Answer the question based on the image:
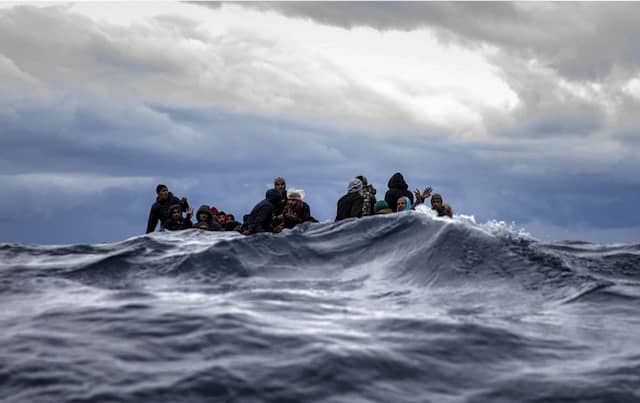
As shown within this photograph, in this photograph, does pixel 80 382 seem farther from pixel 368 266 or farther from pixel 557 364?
pixel 368 266

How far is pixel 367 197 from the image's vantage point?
622 inches

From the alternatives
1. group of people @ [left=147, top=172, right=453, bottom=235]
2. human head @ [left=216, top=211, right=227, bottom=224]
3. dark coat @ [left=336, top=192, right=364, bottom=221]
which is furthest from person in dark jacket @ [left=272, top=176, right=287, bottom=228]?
human head @ [left=216, top=211, right=227, bottom=224]

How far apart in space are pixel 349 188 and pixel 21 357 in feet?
34.5

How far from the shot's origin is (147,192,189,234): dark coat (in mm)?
17188

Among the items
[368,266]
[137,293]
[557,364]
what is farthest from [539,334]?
[137,293]

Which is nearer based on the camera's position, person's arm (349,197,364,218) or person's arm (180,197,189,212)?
person's arm (349,197,364,218)

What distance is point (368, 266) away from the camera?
10.5 meters

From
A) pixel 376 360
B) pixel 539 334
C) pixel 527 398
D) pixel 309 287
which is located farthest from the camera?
pixel 309 287

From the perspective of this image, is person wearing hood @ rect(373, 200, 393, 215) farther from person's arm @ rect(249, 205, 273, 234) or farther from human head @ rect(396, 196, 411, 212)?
person's arm @ rect(249, 205, 273, 234)

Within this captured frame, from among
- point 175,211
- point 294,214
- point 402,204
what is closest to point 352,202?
point 402,204

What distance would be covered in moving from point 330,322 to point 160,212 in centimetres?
1127

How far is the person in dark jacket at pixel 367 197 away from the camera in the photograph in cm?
1548

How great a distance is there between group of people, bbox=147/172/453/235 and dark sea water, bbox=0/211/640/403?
2.74 meters

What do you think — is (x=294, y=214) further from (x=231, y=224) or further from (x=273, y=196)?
(x=231, y=224)
